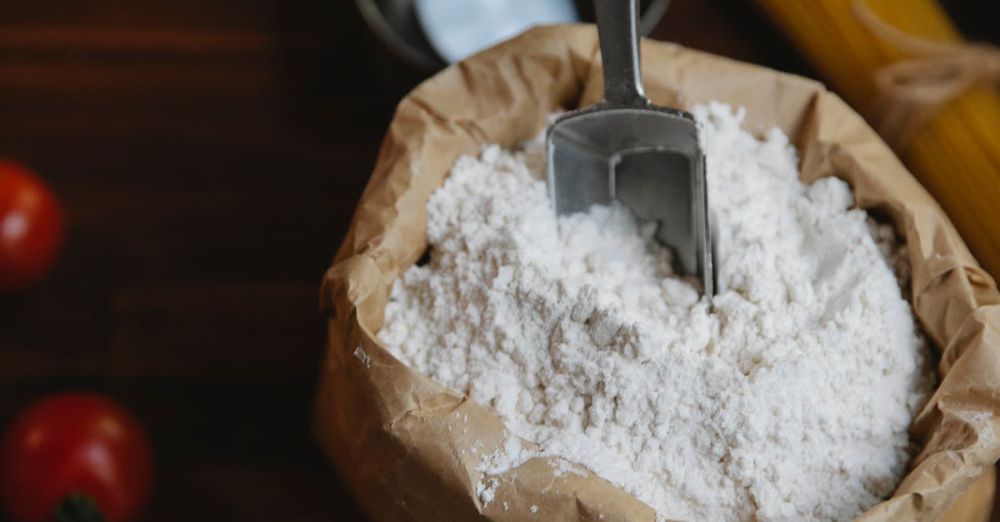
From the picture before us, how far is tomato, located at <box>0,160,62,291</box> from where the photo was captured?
112 centimetres

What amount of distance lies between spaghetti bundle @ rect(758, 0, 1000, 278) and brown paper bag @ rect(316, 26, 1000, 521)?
136mm

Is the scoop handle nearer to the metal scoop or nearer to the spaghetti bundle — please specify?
the metal scoop

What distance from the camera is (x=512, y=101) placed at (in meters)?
0.97

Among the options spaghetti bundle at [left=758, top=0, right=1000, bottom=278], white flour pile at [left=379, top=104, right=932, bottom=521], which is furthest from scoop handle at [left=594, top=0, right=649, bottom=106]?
spaghetti bundle at [left=758, top=0, right=1000, bottom=278]

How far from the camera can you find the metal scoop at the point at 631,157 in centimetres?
89

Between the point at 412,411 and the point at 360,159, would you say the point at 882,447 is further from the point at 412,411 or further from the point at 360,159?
the point at 360,159

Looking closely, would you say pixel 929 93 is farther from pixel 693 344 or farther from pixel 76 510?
pixel 76 510

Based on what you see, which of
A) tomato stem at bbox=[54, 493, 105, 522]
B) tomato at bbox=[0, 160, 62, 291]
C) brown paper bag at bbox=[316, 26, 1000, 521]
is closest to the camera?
brown paper bag at bbox=[316, 26, 1000, 521]

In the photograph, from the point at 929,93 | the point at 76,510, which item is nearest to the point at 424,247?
the point at 76,510

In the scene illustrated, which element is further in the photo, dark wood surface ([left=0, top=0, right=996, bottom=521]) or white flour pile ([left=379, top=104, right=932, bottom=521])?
dark wood surface ([left=0, top=0, right=996, bottom=521])

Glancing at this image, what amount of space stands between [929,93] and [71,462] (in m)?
0.88

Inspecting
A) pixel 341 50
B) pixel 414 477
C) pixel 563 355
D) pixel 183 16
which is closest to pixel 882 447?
pixel 563 355

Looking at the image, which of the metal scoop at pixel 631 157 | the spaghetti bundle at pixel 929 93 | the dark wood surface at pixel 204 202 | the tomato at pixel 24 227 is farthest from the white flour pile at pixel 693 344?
the tomato at pixel 24 227

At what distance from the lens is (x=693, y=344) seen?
846 mm
